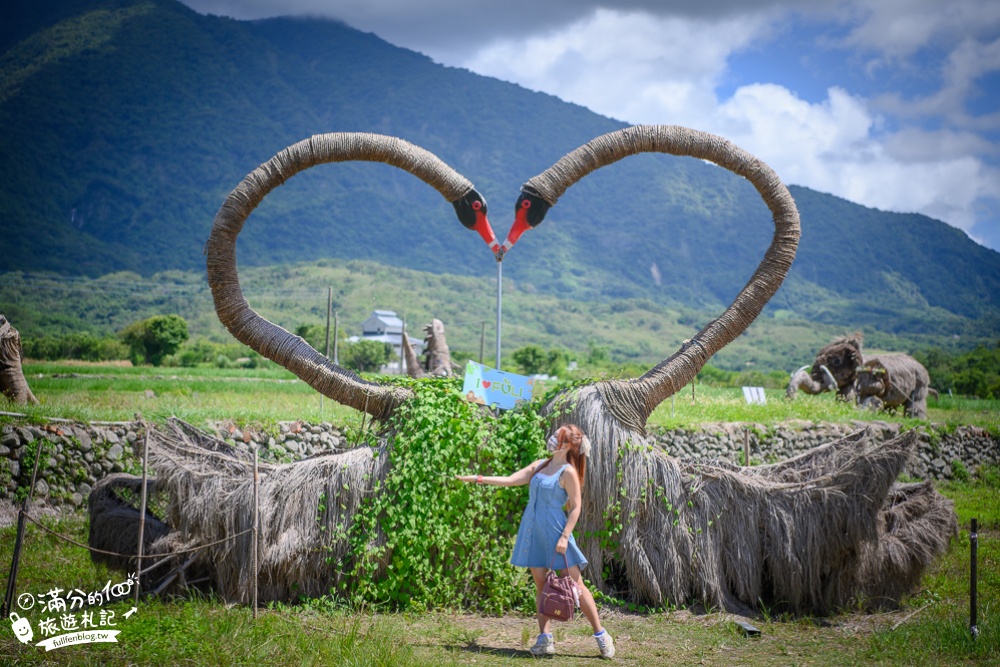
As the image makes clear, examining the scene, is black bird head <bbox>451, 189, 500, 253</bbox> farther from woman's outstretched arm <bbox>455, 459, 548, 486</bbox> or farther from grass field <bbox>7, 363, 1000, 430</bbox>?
grass field <bbox>7, 363, 1000, 430</bbox>

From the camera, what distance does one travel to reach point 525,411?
23.5ft

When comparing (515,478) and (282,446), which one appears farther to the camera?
A: (282,446)

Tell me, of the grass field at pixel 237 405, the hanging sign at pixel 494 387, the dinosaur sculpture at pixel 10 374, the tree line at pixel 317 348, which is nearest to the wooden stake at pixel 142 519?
the hanging sign at pixel 494 387

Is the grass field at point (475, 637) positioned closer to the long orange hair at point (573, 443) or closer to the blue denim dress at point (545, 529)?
the blue denim dress at point (545, 529)

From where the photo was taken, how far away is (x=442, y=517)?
665 cm

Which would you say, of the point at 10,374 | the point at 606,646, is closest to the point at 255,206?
the point at 606,646

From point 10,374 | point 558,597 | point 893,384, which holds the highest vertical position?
point 893,384

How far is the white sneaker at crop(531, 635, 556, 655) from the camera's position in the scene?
5.54m

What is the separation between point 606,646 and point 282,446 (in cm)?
812

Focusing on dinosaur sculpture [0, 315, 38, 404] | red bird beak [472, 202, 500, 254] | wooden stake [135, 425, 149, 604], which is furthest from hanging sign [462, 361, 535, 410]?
dinosaur sculpture [0, 315, 38, 404]

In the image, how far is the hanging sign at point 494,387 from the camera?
276 inches

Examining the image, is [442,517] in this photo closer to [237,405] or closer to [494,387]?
[494,387]

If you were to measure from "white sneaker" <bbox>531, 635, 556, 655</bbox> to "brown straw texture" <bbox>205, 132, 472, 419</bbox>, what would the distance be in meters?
2.37

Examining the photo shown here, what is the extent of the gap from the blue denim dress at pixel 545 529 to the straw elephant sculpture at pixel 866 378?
48.5 feet
